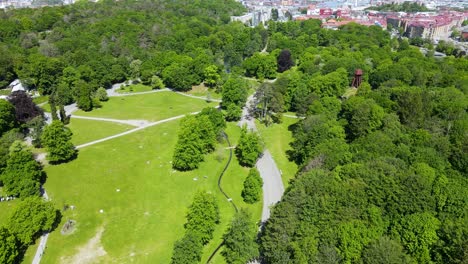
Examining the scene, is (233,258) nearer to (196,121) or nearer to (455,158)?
(196,121)

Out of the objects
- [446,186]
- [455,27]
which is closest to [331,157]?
[446,186]

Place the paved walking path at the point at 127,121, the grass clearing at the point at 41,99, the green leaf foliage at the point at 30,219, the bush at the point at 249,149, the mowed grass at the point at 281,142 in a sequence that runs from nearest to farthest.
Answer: the green leaf foliage at the point at 30,219 < the bush at the point at 249,149 < the mowed grass at the point at 281,142 < the paved walking path at the point at 127,121 < the grass clearing at the point at 41,99

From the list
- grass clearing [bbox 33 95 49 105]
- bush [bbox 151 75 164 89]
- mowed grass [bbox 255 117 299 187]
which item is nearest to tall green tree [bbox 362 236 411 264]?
mowed grass [bbox 255 117 299 187]

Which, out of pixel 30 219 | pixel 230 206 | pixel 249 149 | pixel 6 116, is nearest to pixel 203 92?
pixel 249 149

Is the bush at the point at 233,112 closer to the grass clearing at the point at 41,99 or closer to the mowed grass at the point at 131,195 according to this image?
the mowed grass at the point at 131,195

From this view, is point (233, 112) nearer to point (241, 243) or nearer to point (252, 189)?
point (252, 189)

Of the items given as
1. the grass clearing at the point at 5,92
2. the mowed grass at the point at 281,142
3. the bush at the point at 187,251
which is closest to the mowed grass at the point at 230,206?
the bush at the point at 187,251

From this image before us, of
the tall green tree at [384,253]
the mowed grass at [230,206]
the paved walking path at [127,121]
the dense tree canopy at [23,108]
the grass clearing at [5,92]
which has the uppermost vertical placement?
the dense tree canopy at [23,108]
